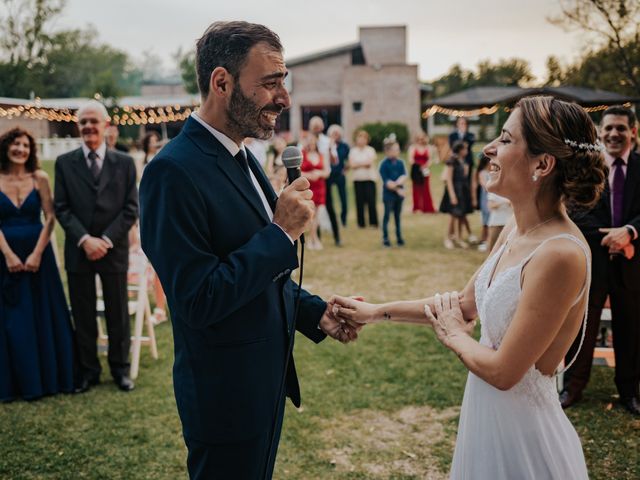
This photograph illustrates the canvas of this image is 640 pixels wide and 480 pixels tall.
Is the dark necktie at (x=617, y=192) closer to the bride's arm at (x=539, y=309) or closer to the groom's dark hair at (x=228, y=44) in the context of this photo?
the bride's arm at (x=539, y=309)

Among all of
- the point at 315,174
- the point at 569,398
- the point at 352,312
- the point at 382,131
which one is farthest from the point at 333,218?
the point at 382,131

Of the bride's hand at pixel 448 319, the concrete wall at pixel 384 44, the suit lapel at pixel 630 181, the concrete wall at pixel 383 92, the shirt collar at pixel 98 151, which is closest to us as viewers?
the bride's hand at pixel 448 319

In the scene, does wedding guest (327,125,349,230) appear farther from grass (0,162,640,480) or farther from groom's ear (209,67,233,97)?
groom's ear (209,67,233,97)

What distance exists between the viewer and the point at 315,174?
11.1 metres

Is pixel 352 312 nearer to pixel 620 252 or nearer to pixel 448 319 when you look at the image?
pixel 448 319

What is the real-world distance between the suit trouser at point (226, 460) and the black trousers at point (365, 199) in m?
11.4

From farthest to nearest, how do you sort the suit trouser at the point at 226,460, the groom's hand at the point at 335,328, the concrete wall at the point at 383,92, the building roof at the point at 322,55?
the building roof at the point at 322,55 → the concrete wall at the point at 383,92 → the groom's hand at the point at 335,328 → the suit trouser at the point at 226,460

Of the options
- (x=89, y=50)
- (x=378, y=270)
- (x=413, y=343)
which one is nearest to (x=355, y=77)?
(x=378, y=270)

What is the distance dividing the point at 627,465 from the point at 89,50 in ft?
280

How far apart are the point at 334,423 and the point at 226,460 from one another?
2.51 meters

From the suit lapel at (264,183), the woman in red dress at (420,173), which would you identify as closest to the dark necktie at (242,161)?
the suit lapel at (264,183)

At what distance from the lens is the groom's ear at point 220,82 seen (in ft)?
6.64

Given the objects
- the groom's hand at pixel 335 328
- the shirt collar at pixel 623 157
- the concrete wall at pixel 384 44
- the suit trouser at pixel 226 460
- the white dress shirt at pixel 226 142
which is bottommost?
the suit trouser at pixel 226 460

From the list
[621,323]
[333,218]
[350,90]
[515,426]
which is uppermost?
[350,90]
